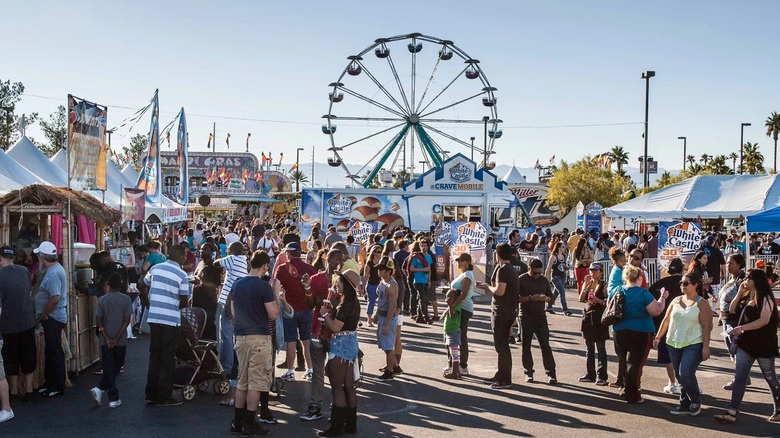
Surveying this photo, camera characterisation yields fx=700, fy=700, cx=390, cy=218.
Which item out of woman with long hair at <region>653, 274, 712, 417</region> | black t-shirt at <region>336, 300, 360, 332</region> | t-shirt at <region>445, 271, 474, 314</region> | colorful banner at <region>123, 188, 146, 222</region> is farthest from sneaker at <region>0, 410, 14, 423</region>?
colorful banner at <region>123, 188, 146, 222</region>

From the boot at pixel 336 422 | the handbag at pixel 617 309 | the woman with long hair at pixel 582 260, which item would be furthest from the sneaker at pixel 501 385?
the woman with long hair at pixel 582 260

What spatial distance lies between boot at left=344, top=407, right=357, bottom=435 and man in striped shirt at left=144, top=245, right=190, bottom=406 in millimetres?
Result: 2271

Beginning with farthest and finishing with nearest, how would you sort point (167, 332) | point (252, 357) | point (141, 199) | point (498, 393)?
point (141, 199) → point (498, 393) → point (167, 332) → point (252, 357)

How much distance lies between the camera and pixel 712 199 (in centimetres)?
2047

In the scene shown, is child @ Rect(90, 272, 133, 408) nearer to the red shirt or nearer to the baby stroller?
the baby stroller

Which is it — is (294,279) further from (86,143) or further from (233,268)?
(86,143)

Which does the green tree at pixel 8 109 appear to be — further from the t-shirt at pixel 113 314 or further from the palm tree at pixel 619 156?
the palm tree at pixel 619 156

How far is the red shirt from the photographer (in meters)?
8.48

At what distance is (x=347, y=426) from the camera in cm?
684

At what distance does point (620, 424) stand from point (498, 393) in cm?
168

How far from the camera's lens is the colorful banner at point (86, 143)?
9.58 metres

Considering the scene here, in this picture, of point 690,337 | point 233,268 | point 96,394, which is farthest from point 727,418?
point 96,394

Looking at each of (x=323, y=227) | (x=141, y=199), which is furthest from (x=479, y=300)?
(x=323, y=227)

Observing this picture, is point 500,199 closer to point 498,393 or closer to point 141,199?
point 141,199
